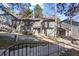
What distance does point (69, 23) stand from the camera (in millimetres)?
1673

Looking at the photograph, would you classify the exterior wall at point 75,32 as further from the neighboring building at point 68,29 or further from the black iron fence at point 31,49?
the black iron fence at point 31,49

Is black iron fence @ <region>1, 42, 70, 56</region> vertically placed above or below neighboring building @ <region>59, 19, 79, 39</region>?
below

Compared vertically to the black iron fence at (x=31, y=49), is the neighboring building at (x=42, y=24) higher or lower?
higher

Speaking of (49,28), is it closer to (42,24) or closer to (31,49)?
(42,24)

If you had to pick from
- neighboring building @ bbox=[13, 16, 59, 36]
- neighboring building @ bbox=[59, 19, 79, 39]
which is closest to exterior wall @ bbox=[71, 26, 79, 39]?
neighboring building @ bbox=[59, 19, 79, 39]

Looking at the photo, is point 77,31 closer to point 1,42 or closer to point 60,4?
point 60,4

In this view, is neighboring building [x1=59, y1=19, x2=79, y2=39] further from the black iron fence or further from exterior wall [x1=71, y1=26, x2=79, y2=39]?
the black iron fence

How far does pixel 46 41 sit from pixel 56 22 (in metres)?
0.18

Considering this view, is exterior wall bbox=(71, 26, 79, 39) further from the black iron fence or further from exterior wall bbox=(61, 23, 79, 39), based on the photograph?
the black iron fence

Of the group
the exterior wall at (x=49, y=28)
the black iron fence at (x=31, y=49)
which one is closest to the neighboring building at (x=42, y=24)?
the exterior wall at (x=49, y=28)

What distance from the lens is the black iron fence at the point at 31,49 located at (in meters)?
1.67

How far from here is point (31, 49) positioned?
1673 millimetres

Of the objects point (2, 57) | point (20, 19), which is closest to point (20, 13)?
point (20, 19)

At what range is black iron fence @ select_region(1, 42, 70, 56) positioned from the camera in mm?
1670
